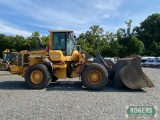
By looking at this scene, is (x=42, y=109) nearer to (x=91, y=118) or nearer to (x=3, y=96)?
(x=91, y=118)

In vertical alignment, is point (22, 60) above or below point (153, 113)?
above

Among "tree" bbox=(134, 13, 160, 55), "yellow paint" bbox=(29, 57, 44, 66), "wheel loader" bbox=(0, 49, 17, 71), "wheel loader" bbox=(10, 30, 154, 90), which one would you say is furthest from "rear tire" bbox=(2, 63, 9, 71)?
"tree" bbox=(134, 13, 160, 55)

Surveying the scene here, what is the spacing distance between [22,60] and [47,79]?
6.61 ft

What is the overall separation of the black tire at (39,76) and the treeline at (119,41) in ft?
112

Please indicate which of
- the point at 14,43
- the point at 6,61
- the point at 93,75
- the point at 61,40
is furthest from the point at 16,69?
the point at 14,43

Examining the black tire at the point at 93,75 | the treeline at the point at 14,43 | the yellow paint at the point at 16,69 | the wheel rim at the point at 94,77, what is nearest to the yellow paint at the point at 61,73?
the black tire at the point at 93,75

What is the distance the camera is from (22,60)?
39.6ft

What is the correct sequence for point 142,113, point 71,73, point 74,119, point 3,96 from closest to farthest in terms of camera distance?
1. point 74,119
2. point 142,113
3. point 3,96
4. point 71,73

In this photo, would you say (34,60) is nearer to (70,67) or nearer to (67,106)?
(70,67)

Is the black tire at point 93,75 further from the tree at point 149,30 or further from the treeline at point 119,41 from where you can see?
the tree at point 149,30

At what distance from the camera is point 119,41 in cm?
5741

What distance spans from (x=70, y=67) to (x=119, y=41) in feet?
154

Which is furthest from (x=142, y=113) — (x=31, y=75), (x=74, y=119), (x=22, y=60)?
(x=22, y=60)

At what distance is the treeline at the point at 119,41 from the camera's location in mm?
52844
